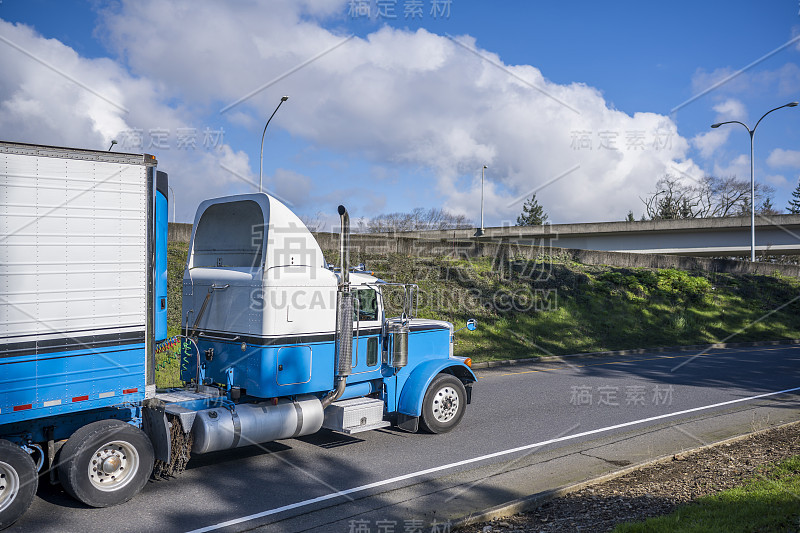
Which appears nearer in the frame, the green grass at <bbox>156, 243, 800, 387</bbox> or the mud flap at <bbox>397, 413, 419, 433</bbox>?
the mud flap at <bbox>397, 413, 419, 433</bbox>

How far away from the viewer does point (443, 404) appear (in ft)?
30.7

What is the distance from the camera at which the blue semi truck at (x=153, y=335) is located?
5785mm

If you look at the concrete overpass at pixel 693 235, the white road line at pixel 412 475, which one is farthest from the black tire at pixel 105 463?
the concrete overpass at pixel 693 235

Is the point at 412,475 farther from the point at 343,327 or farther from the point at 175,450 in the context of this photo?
the point at 175,450

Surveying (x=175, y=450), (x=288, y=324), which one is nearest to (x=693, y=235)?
(x=288, y=324)

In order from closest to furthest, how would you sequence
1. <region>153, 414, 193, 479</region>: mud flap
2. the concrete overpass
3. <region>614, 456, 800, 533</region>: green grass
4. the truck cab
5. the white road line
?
<region>614, 456, 800, 533</region>: green grass → the white road line → <region>153, 414, 193, 479</region>: mud flap → the truck cab → the concrete overpass

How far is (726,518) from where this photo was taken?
551cm

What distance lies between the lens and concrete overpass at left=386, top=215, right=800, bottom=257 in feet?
137

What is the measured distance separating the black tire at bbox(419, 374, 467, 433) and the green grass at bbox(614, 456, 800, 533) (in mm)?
3948

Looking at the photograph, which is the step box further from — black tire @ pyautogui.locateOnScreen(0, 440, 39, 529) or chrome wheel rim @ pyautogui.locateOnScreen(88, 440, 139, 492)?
black tire @ pyautogui.locateOnScreen(0, 440, 39, 529)

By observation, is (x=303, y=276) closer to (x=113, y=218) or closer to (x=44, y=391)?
(x=113, y=218)

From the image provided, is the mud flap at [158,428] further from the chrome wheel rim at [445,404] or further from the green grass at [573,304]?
the green grass at [573,304]

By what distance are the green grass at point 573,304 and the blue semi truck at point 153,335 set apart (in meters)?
8.82

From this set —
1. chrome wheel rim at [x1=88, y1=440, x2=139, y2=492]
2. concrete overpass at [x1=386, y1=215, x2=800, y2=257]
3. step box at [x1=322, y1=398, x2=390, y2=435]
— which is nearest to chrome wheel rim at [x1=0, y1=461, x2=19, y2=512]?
chrome wheel rim at [x1=88, y1=440, x2=139, y2=492]
